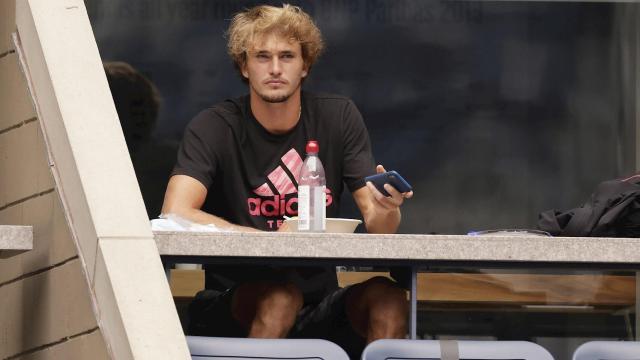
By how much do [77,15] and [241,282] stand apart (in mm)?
889

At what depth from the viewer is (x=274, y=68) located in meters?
4.38

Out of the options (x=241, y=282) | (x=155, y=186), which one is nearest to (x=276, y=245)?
(x=241, y=282)

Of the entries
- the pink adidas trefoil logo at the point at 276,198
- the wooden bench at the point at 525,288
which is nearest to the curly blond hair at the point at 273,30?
the pink adidas trefoil logo at the point at 276,198

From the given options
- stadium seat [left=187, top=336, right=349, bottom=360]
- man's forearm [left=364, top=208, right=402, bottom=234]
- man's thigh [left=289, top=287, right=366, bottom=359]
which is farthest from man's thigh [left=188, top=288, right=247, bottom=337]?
stadium seat [left=187, top=336, right=349, bottom=360]

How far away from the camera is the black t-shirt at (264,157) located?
4.25m

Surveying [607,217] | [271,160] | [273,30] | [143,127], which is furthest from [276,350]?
[143,127]

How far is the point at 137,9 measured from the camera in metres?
6.65

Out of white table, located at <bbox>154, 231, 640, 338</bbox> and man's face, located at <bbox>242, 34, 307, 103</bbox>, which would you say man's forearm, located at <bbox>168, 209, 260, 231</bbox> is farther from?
white table, located at <bbox>154, 231, 640, 338</bbox>

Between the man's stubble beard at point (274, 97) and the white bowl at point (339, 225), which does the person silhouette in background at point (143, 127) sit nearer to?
the man's stubble beard at point (274, 97)

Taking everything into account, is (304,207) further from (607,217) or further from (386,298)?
(607,217)

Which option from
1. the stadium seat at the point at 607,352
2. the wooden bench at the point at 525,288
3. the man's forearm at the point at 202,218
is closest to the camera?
the stadium seat at the point at 607,352

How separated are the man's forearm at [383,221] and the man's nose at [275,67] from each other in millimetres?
622

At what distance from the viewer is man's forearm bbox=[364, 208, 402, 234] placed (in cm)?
403

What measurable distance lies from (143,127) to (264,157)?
8.06 ft
